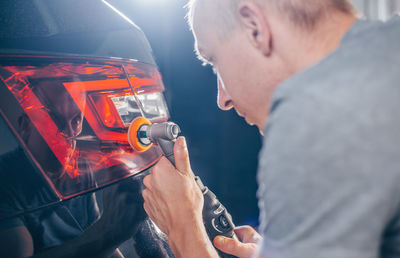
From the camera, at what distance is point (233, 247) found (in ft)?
3.77

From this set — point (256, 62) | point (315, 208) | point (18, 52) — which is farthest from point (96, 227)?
point (256, 62)

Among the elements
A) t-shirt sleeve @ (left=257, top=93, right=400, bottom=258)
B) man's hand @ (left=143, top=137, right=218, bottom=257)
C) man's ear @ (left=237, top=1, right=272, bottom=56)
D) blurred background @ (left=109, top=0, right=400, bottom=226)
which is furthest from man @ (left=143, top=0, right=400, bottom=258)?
blurred background @ (left=109, top=0, right=400, bottom=226)

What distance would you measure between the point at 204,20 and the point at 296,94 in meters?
0.68

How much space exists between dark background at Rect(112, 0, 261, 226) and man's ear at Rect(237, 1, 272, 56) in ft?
3.39

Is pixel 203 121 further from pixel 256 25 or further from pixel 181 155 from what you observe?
pixel 256 25

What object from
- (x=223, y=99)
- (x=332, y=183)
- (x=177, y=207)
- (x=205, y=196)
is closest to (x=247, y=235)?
(x=205, y=196)

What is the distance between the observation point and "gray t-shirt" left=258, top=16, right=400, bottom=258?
0.46 m

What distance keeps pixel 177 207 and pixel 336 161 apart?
0.73 metres

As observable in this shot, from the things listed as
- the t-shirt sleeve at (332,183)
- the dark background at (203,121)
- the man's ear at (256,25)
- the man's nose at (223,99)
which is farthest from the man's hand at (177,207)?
the dark background at (203,121)

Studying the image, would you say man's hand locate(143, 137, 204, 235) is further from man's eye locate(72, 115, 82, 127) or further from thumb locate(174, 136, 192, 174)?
man's eye locate(72, 115, 82, 127)

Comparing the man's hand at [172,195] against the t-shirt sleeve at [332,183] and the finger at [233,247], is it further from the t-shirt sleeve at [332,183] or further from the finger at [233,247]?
the t-shirt sleeve at [332,183]

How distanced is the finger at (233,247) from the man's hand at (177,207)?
98 millimetres

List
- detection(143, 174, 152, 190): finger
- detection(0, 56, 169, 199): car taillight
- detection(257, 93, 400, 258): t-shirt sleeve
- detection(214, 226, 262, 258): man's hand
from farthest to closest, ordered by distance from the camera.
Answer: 1. detection(214, 226, 262, 258): man's hand
2. detection(143, 174, 152, 190): finger
3. detection(0, 56, 169, 199): car taillight
4. detection(257, 93, 400, 258): t-shirt sleeve

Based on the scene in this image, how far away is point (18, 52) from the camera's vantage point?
2.35 feet
